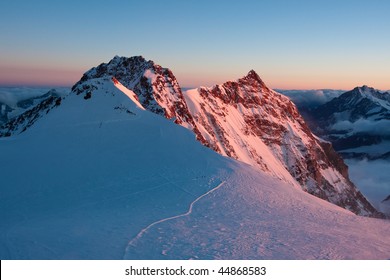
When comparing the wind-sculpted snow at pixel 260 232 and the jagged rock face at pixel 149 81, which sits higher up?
the jagged rock face at pixel 149 81

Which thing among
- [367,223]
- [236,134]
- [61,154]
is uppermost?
[61,154]

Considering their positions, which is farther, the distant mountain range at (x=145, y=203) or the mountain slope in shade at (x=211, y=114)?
the mountain slope in shade at (x=211, y=114)

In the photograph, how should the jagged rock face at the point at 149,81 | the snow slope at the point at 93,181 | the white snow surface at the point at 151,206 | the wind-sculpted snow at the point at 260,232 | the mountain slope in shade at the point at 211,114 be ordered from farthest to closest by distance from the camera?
the mountain slope in shade at the point at 211,114, the jagged rock face at the point at 149,81, the snow slope at the point at 93,181, the white snow surface at the point at 151,206, the wind-sculpted snow at the point at 260,232

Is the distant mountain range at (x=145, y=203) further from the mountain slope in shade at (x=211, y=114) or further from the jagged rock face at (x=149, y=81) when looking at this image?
the jagged rock face at (x=149, y=81)

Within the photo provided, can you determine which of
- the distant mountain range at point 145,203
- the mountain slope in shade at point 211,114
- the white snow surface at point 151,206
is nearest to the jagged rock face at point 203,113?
the mountain slope in shade at point 211,114

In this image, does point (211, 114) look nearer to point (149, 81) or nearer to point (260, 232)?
point (149, 81)

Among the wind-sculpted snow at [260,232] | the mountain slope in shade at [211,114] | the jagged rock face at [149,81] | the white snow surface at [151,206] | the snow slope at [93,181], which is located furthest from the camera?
the mountain slope in shade at [211,114]

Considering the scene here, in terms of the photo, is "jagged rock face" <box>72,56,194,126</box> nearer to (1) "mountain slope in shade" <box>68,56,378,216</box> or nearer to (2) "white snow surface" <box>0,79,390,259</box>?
(1) "mountain slope in shade" <box>68,56,378,216</box>
